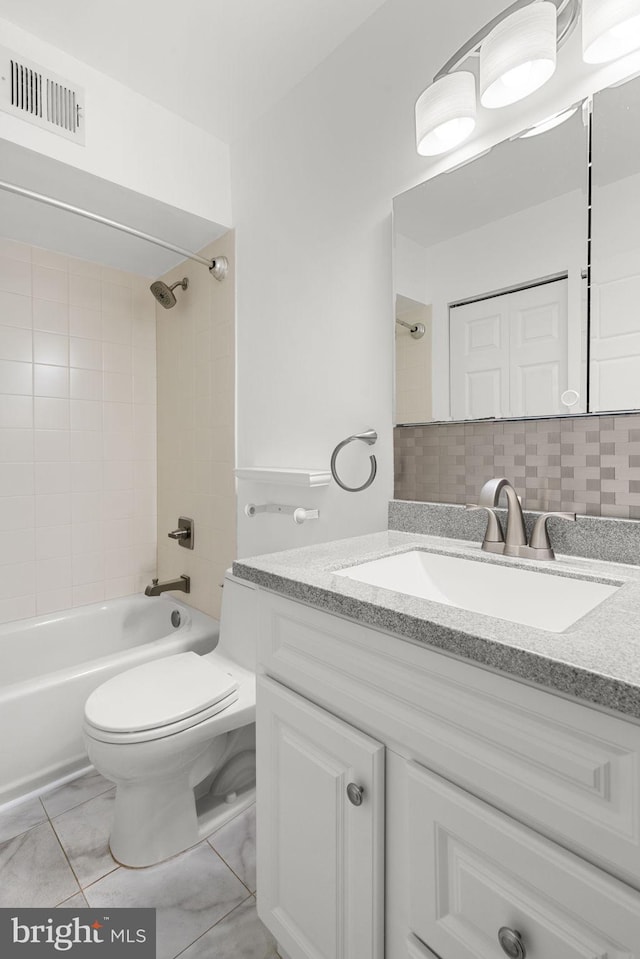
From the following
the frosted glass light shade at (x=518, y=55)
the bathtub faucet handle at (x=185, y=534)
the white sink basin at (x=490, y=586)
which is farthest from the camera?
the bathtub faucet handle at (x=185, y=534)

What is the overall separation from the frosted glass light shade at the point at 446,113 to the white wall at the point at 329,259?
109mm

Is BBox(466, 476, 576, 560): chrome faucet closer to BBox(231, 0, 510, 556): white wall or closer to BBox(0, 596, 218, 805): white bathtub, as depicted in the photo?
BBox(231, 0, 510, 556): white wall

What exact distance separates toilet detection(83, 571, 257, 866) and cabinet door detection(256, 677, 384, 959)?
0.96 feet

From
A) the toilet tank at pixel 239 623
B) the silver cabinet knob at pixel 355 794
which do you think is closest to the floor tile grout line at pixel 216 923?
the toilet tank at pixel 239 623

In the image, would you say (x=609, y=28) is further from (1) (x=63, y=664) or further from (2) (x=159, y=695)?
(1) (x=63, y=664)

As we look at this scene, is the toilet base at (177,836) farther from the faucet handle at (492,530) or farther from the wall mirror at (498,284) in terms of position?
the wall mirror at (498,284)

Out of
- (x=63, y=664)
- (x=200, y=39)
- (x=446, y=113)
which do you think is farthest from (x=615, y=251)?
(x=63, y=664)

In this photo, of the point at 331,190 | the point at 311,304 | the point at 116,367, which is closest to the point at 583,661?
the point at 311,304

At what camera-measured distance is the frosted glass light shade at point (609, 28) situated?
0.92 metres

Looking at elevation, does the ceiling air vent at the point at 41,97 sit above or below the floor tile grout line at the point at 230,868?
above

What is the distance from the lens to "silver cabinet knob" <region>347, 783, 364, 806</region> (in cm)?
75

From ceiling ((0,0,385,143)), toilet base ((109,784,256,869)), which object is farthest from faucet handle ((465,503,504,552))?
ceiling ((0,0,385,143))

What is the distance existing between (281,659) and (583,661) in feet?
1.84

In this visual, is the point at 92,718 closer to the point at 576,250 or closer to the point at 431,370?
the point at 431,370
